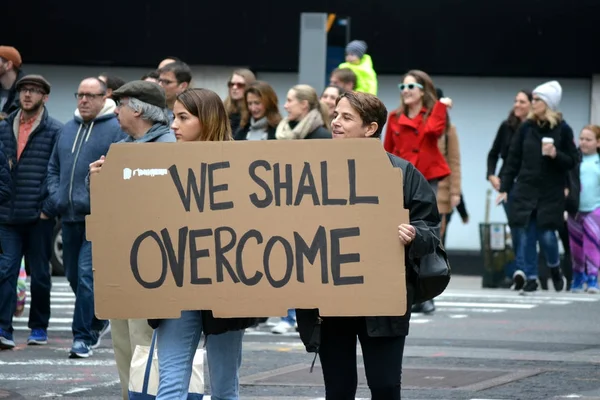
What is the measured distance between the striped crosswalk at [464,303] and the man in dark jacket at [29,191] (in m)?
1.18

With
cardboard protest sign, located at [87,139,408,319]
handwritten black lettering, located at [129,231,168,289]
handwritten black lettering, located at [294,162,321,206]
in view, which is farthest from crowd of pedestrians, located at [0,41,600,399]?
handwritten black lettering, located at [294,162,321,206]

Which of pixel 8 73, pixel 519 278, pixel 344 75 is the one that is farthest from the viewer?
pixel 519 278

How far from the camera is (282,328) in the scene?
11.9 m

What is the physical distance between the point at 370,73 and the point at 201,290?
33.0 ft

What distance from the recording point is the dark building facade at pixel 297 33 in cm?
2133

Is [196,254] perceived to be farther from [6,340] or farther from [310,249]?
[6,340]

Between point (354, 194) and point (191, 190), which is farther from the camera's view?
point (191, 190)

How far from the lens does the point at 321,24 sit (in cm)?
1502

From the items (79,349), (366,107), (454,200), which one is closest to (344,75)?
(454,200)

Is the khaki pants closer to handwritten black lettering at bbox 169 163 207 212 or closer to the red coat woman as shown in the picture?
handwritten black lettering at bbox 169 163 207 212

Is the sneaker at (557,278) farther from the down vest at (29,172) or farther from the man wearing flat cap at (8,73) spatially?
the down vest at (29,172)

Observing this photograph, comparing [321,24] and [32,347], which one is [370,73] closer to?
[321,24]

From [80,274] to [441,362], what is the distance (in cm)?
275

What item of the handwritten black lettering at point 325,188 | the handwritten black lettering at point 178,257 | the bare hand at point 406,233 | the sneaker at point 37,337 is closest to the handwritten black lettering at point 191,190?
the handwritten black lettering at point 178,257
